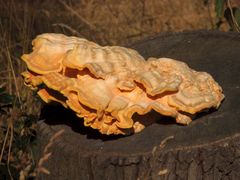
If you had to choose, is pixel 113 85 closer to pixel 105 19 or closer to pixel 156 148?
pixel 156 148

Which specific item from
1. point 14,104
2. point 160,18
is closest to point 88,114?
point 14,104

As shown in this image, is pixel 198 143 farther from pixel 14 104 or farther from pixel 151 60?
pixel 14 104

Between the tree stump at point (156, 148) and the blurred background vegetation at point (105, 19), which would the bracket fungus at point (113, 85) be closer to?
the tree stump at point (156, 148)

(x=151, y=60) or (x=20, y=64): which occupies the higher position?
(x=151, y=60)

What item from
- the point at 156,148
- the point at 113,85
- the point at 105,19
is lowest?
the point at 105,19

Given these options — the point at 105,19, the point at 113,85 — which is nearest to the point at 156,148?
the point at 113,85

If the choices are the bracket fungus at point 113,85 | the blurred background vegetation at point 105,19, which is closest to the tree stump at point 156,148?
the bracket fungus at point 113,85
